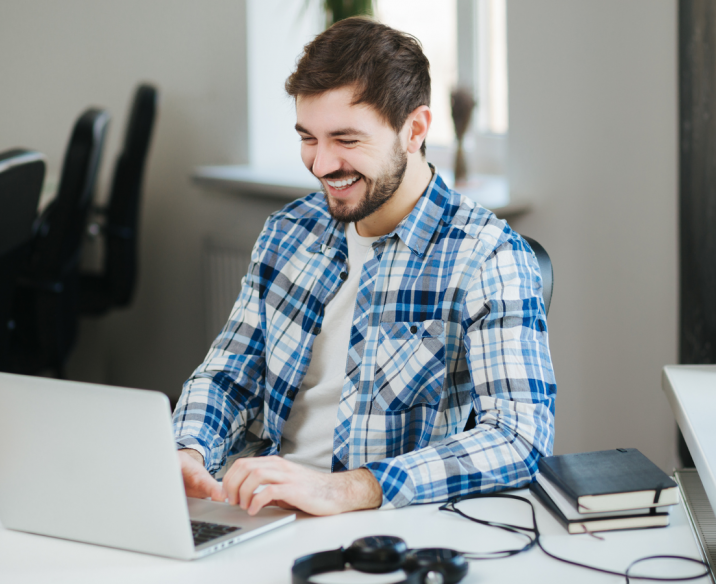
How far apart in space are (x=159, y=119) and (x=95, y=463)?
8.26ft

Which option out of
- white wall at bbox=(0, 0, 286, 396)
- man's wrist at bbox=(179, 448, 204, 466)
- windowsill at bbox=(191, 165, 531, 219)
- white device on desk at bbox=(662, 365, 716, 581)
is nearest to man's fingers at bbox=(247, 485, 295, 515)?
man's wrist at bbox=(179, 448, 204, 466)

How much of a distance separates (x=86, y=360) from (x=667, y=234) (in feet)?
8.41

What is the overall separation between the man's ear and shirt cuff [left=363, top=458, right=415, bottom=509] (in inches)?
21.9

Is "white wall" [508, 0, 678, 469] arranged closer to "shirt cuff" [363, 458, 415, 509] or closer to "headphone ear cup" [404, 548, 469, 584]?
"shirt cuff" [363, 458, 415, 509]

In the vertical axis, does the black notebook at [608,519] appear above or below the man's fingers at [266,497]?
below

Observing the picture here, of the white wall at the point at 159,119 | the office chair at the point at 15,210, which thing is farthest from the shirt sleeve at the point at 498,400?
the white wall at the point at 159,119

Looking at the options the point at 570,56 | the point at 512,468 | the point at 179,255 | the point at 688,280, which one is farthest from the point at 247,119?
the point at 512,468

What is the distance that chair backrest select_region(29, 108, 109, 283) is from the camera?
2354 mm

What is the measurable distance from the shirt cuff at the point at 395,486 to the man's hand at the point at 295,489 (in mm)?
10

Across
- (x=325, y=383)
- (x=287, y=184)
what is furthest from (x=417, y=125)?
(x=287, y=184)

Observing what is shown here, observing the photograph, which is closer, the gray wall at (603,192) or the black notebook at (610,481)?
the black notebook at (610,481)

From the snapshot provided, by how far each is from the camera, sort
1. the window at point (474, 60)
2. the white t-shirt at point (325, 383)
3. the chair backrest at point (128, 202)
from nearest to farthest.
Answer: the white t-shirt at point (325, 383) → the window at point (474, 60) → the chair backrest at point (128, 202)

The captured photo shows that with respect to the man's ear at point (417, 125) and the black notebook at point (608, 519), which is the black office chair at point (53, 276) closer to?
the man's ear at point (417, 125)

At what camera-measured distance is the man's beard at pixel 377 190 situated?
4.31ft
